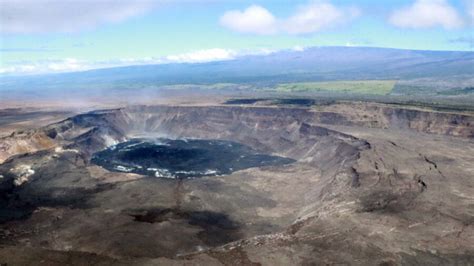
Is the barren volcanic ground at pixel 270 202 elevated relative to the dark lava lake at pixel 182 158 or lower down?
elevated

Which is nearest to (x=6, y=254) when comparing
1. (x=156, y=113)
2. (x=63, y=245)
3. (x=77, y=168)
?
(x=63, y=245)

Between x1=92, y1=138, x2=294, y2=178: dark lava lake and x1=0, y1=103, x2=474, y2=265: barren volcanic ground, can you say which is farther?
x1=92, y1=138, x2=294, y2=178: dark lava lake

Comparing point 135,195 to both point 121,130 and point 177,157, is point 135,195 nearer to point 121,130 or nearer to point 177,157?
point 177,157

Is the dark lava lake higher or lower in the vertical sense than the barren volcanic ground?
lower

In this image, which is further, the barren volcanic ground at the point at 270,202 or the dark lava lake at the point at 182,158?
the dark lava lake at the point at 182,158

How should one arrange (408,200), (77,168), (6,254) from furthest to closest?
(77,168)
(408,200)
(6,254)
